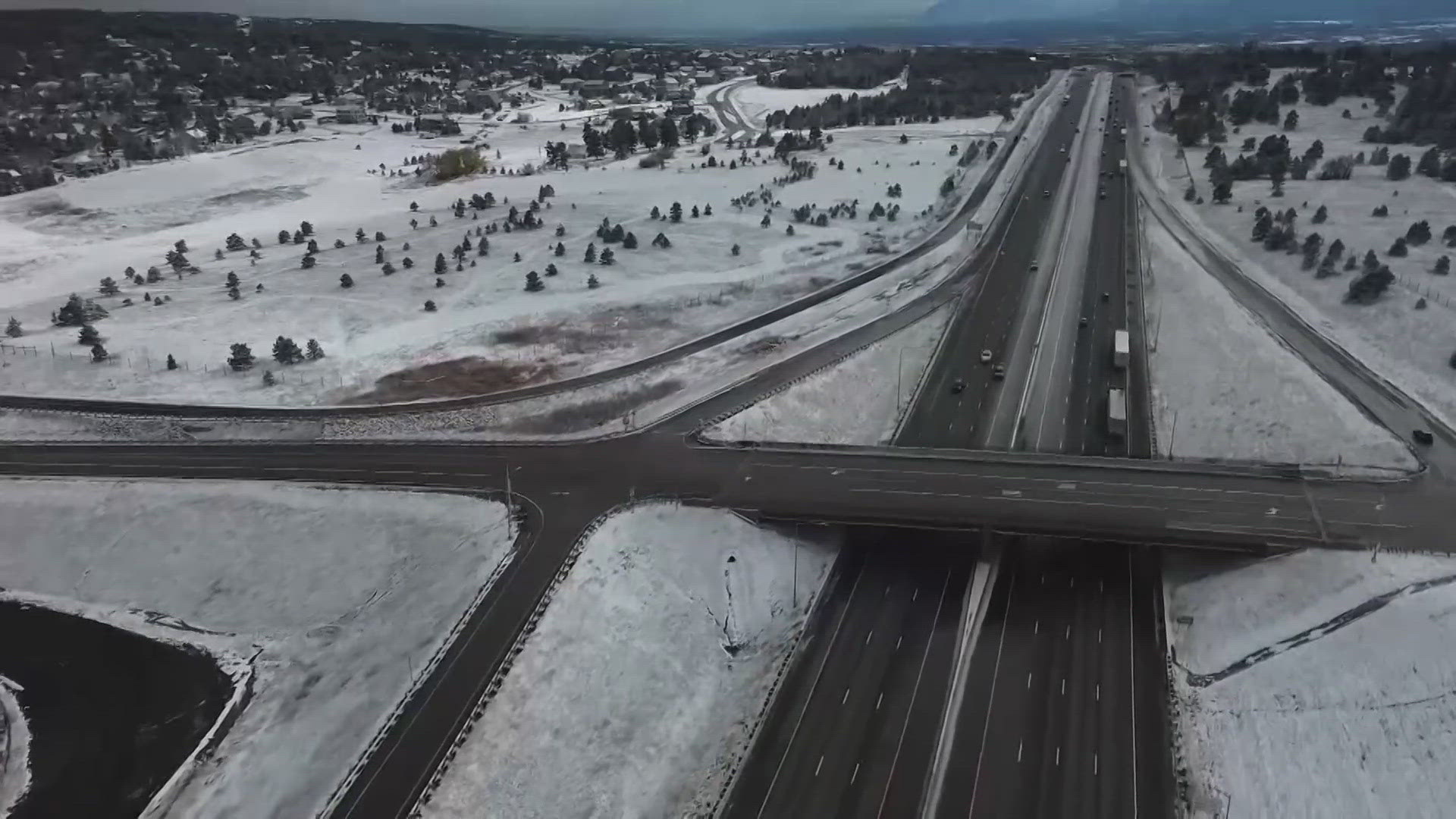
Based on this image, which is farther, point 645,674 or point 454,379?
point 454,379

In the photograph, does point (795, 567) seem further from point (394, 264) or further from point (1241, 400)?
point (394, 264)

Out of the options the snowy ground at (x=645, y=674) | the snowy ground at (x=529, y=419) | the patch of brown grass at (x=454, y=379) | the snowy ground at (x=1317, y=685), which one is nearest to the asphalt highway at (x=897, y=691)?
the snowy ground at (x=645, y=674)

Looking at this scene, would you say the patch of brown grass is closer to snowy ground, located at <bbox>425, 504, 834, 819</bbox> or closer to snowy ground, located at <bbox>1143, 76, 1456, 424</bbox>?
snowy ground, located at <bbox>425, 504, 834, 819</bbox>

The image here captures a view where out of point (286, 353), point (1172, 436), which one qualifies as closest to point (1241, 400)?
point (1172, 436)

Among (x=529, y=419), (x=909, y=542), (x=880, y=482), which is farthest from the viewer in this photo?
(x=529, y=419)

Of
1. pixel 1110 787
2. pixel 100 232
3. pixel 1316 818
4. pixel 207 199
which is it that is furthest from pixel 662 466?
pixel 207 199

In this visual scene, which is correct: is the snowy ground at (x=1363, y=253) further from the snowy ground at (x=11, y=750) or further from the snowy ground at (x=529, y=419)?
the snowy ground at (x=11, y=750)

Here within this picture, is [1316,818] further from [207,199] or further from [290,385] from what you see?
[207,199]
